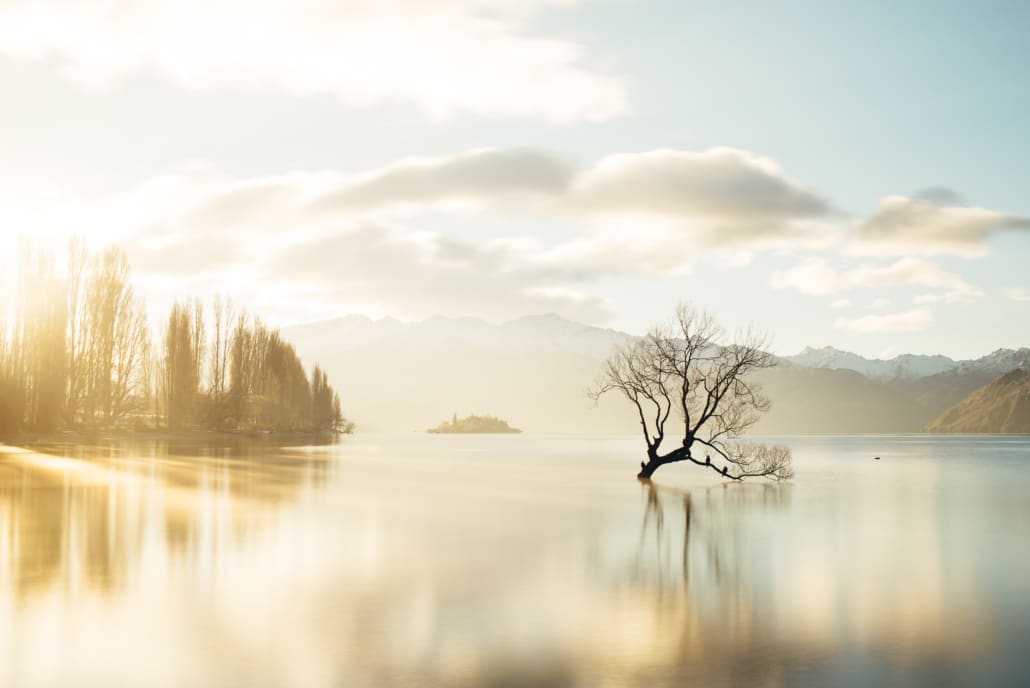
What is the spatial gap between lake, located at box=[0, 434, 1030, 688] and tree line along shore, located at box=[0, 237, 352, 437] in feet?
123

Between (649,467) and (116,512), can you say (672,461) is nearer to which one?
(649,467)

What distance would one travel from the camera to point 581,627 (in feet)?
30.4

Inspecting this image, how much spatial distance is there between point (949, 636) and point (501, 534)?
32.1 ft

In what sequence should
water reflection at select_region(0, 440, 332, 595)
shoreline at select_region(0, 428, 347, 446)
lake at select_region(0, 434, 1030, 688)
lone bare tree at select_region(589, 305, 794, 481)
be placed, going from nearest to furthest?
lake at select_region(0, 434, 1030, 688), water reflection at select_region(0, 440, 332, 595), lone bare tree at select_region(589, 305, 794, 481), shoreline at select_region(0, 428, 347, 446)

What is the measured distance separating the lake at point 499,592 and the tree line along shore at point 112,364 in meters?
37.5

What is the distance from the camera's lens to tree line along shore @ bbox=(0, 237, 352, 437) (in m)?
57.6

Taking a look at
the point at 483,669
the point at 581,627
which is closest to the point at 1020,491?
the point at 581,627

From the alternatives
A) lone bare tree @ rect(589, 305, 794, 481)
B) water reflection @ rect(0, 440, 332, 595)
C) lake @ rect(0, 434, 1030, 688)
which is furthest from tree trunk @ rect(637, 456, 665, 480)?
water reflection @ rect(0, 440, 332, 595)

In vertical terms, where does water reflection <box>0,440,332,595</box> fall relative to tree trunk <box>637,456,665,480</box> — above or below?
above

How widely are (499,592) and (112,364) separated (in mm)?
61974

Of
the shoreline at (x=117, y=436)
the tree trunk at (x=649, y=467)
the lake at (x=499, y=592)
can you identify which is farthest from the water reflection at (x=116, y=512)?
the shoreline at (x=117, y=436)

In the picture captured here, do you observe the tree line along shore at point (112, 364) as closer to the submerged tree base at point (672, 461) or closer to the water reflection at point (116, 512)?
the water reflection at point (116, 512)

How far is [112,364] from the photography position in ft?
213

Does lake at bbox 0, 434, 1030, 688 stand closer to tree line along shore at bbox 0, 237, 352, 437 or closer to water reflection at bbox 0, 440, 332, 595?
water reflection at bbox 0, 440, 332, 595
